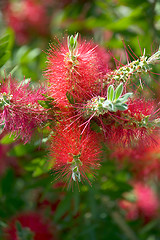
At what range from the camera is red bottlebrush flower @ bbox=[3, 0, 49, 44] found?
10.2 ft

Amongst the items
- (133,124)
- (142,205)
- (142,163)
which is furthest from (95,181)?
(142,205)

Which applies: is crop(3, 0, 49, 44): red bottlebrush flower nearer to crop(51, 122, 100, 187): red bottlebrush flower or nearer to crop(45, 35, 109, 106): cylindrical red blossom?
crop(45, 35, 109, 106): cylindrical red blossom

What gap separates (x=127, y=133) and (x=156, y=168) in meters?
1.19

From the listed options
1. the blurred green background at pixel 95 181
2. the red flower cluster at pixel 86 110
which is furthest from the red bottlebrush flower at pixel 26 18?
the red flower cluster at pixel 86 110

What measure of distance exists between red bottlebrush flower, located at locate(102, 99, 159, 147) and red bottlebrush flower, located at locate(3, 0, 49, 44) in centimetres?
227

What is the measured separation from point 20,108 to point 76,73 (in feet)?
0.73

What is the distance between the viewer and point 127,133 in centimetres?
107

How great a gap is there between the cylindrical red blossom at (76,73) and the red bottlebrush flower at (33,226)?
1112mm

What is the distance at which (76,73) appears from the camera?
1.01 meters

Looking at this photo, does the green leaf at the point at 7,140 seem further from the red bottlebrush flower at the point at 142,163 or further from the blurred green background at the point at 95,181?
the red bottlebrush flower at the point at 142,163

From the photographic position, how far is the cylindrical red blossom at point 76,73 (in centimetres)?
101

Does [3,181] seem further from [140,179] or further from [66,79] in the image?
[66,79]

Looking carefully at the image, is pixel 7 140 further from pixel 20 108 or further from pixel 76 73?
pixel 76 73

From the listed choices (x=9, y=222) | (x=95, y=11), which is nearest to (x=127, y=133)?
(x=9, y=222)
